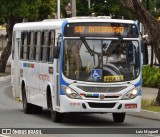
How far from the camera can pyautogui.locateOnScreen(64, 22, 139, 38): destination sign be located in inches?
723

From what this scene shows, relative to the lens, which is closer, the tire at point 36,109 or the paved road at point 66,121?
the paved road at point 66,121

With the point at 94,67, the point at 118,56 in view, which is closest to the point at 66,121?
the point at 94,67

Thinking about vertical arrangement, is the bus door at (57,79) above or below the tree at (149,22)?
below

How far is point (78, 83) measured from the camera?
707 inches

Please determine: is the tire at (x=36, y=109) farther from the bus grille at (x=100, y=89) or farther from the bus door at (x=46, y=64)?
the bus grille at (x=100, y=89)

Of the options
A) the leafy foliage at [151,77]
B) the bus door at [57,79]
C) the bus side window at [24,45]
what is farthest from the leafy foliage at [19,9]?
the bus door at [57,79]

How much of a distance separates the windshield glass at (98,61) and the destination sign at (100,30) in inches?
6.9

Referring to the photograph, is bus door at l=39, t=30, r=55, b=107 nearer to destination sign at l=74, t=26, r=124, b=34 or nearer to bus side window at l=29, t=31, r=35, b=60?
destination sign at l=74, t=26, r=124, b=34

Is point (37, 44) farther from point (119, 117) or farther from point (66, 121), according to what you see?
point (119, 117)

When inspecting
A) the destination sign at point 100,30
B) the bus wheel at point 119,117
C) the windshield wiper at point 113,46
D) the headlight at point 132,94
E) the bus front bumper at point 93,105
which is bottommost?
the bus wheel at point 119,117

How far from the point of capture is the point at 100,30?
60.7 feet

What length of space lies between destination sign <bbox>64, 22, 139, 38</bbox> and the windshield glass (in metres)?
0.17

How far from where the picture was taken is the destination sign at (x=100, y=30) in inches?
723

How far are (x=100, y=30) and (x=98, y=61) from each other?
89 centimetres
